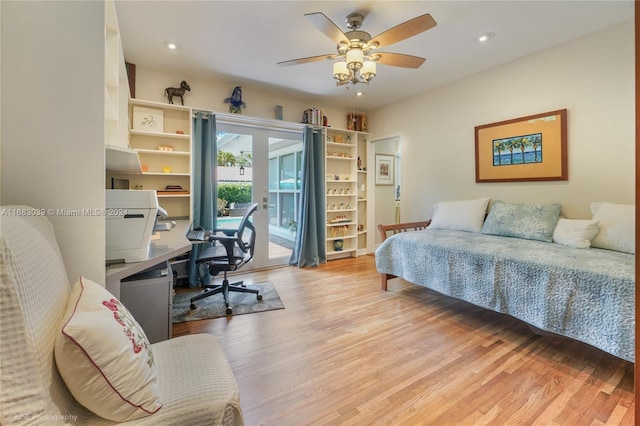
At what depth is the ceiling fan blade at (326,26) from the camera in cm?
176

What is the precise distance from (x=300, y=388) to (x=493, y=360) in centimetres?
126

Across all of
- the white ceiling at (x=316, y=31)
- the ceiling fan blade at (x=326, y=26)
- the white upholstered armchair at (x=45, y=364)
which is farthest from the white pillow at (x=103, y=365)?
the white ceiling at (x=316, y=31)

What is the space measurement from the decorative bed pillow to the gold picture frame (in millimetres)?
354

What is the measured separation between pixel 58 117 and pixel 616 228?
11.2 ft

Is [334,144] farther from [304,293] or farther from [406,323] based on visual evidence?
[406,323]

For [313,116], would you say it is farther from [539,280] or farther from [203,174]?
[539,280]

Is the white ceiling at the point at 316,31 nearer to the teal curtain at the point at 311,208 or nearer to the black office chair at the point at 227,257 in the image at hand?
the teal curtain at the point at 311,208

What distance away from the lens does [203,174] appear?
3.36 metres

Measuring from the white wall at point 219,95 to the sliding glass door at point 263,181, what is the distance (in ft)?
0.79

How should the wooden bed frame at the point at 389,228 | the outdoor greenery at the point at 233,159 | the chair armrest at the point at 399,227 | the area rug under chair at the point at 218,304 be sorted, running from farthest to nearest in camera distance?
1. the outdoor greenery at the point at 233,159
2. the chair armrest at the point at 399,227
3. the wooden bed frame at the point at 389,228
4. the area rug under chair at the point at 218,304

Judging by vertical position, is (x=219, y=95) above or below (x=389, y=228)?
above

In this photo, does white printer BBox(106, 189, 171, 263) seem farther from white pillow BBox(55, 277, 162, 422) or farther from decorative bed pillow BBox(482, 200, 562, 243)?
decorative bed pillow BBox(482, 200, 562, 243)

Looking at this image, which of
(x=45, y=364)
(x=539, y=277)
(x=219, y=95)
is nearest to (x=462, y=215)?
(x=539, y=277)

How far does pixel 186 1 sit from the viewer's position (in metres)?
2.07
